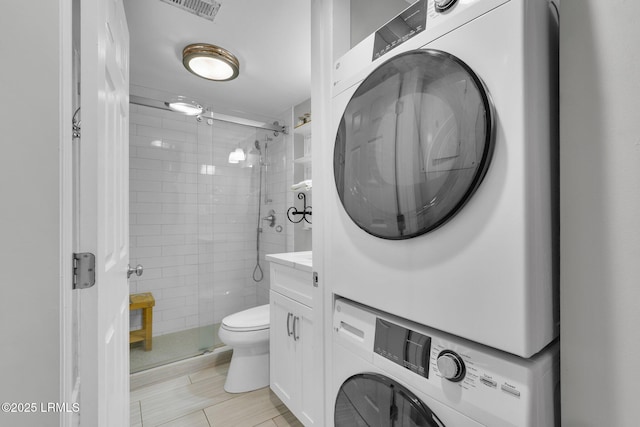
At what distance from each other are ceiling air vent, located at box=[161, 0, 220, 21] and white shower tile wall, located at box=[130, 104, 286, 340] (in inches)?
47.4

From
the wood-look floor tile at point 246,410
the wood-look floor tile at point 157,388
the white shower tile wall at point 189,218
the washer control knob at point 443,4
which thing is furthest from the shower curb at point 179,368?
the washer control knob at point 443,4

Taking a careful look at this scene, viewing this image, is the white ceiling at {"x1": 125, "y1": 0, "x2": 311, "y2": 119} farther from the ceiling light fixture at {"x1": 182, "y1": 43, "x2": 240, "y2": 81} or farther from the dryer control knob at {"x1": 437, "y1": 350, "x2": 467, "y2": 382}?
the dryer control knob at {"x1": 437, "y1": 350, "x2": 467, "y2": 382}

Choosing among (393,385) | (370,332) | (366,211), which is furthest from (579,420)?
(366,211)

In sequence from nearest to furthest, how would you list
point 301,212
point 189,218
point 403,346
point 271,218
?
point 403,346 → point 301,212 → point 189,218 → point 271,218

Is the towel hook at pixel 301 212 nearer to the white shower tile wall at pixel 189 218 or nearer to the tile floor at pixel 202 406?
the white shower tile wall at pixel 189 218

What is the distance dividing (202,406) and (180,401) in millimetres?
183

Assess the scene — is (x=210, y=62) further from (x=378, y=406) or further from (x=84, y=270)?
(x=378, y=406)

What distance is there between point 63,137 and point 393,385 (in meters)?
1.13

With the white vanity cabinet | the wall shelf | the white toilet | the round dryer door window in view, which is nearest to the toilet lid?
the white toilet

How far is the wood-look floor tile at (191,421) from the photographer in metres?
1.60

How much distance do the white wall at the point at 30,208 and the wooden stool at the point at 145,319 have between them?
1.98 m

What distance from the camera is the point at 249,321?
203 centimetres

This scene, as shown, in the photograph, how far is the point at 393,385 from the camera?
0.80 m

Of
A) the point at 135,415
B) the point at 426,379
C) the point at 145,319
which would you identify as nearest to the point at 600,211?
the point at 426,379
